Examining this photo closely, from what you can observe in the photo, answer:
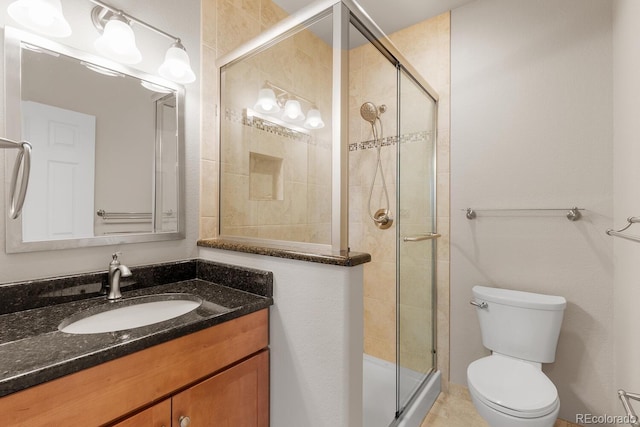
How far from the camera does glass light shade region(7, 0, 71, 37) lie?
3.24 feet

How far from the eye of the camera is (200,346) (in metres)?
0.99

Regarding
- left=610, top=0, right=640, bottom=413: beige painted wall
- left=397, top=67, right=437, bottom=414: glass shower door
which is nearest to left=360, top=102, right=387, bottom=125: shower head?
left=397, top=67, right=437, bottom=414: glass shower door

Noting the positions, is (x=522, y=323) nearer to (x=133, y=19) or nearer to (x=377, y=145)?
(x=377, y=145)

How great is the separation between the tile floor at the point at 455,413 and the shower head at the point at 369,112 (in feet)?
5.86

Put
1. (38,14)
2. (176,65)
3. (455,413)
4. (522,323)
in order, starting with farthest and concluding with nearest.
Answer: (455,413) < (522,323) < (176,65) < (38,14)

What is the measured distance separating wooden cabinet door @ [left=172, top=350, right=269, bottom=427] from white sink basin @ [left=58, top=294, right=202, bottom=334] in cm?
29

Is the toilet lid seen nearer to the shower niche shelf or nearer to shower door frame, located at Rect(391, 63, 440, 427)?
shower door frame, located at Rect(391, 63, 440, 427)

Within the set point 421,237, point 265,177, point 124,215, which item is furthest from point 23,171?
point 421,237

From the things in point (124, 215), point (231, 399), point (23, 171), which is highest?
point (23, 171)

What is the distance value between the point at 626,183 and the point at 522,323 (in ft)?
2.68

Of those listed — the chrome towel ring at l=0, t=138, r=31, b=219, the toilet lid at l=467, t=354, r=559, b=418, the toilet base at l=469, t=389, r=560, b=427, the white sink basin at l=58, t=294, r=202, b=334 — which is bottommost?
the toilet base at l=469, t=389, r=560, b=427

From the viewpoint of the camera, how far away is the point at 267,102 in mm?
1491

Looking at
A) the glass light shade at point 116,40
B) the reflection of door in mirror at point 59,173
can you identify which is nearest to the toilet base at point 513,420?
the reflection of door in mirror at point 59,173

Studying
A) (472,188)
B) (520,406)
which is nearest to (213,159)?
(472,188)
